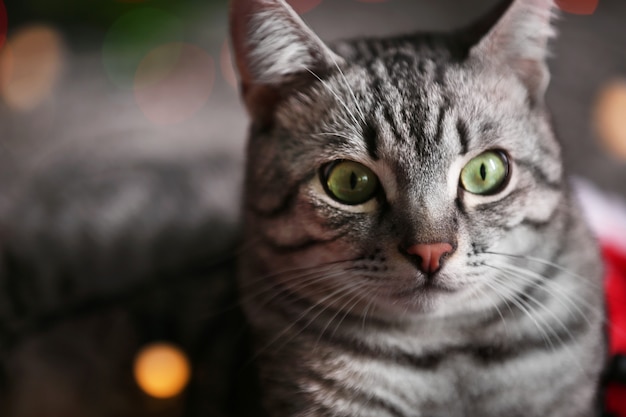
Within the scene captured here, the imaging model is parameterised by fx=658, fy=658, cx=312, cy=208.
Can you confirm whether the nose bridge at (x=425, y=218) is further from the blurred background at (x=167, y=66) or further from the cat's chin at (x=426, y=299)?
the blurred background at (x=167, y=66)

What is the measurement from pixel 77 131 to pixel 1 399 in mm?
1127

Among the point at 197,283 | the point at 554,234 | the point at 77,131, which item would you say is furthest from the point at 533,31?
the point at 77,131

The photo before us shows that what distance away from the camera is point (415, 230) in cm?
84

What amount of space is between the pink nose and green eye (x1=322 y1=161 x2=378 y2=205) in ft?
Answer: 0.37

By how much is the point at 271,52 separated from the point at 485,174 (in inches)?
14.2

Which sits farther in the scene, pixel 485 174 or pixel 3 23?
pixel 3 23

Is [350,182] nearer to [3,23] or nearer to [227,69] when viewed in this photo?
[227,69]

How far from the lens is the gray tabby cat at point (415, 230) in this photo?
2.90ft

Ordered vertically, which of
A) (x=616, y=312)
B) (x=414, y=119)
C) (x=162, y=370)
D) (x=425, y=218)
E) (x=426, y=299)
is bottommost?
(x=162, y=370)

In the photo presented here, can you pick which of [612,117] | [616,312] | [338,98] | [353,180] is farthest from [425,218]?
[612,117]

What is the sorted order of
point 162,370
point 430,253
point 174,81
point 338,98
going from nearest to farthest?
point 430,253 < point 338,98 < point 162,370 < point 174,81

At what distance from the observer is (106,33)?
7.78ft

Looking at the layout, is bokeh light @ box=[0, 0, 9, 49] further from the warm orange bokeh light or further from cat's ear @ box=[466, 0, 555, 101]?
cat's ear @ box=[466, 0, 555, 101]

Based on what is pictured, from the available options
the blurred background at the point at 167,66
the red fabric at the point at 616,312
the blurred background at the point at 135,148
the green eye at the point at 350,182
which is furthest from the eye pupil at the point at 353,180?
the blurred background at the point at 167,66
